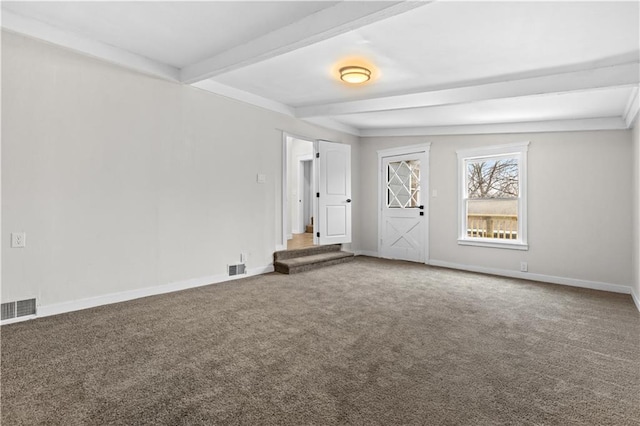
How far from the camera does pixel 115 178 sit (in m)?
3.67

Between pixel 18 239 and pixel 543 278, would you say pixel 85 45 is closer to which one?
pixel 18 239

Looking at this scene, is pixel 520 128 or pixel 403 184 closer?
pixel 520 128

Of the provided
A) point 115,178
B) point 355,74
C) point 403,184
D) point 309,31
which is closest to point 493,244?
point 403,184

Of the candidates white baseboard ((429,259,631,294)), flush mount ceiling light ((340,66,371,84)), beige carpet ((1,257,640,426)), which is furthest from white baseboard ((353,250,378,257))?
flush mount ceiling light ((340,66,371,84))

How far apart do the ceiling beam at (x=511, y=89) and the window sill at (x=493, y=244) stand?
2583mm

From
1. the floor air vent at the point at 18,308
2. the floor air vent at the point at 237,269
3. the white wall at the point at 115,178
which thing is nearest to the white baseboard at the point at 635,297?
the white wall at the point at 115,178

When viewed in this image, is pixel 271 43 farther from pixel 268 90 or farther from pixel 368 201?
pixel 368 201

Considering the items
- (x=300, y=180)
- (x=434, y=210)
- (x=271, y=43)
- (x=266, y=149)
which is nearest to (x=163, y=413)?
(x=271, y=43)

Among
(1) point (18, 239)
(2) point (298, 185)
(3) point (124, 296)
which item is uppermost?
(2) point (298, 185)

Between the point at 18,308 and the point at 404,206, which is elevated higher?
the point at 404,206

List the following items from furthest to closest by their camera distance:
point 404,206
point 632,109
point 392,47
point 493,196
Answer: point 404,206, point 493,196, point 632,109, point 392,47

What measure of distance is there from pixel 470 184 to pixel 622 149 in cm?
206

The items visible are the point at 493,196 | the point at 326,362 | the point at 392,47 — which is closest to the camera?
the point at 326,362

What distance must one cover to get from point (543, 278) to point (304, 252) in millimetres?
3853
